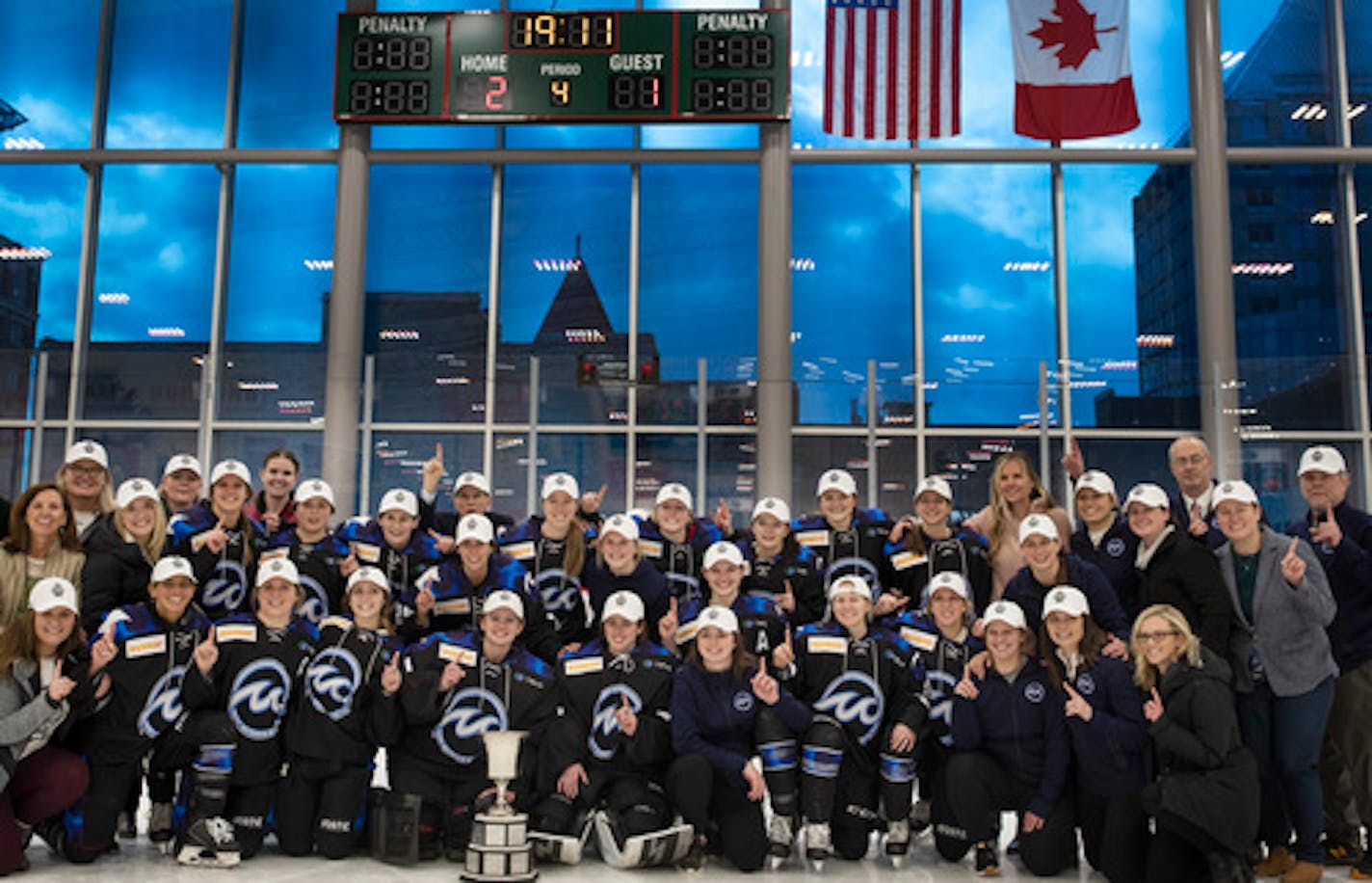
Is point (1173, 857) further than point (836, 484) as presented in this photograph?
No

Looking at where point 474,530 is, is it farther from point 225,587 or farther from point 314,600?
point 225,587

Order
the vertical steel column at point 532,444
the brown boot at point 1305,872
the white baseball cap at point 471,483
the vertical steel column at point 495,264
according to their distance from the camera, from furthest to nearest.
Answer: the vertical steel column at point 495,264 < the vertical steel column at point 532,444 < the white baseball cap at point 471,483 < the brown boot at point 1305,872

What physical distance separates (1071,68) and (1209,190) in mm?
2063

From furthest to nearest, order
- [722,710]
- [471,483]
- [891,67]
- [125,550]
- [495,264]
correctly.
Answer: [495,264], [891,67], [471,483], [125,550], [722,710]

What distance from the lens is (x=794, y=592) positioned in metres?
6.79

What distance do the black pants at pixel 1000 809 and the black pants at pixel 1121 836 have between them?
15 cm

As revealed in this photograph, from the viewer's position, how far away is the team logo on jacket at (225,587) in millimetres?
6387

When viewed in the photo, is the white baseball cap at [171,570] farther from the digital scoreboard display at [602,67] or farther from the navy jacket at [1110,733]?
the digital scoreboard display at [602,67]

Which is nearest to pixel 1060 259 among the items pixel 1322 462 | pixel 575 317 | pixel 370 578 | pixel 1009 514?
pixel 575 317

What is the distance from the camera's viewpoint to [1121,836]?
5324mm

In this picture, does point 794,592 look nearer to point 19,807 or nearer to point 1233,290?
point 19,807

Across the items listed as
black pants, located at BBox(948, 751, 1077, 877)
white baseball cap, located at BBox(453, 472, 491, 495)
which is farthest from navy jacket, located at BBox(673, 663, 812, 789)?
white baseball cap, located at BBox(453, 472, 491, 495)

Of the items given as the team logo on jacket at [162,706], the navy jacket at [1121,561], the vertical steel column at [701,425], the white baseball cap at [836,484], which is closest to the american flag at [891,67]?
the vertical steel column at [701,425]

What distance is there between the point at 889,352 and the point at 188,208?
8598 millimetres
